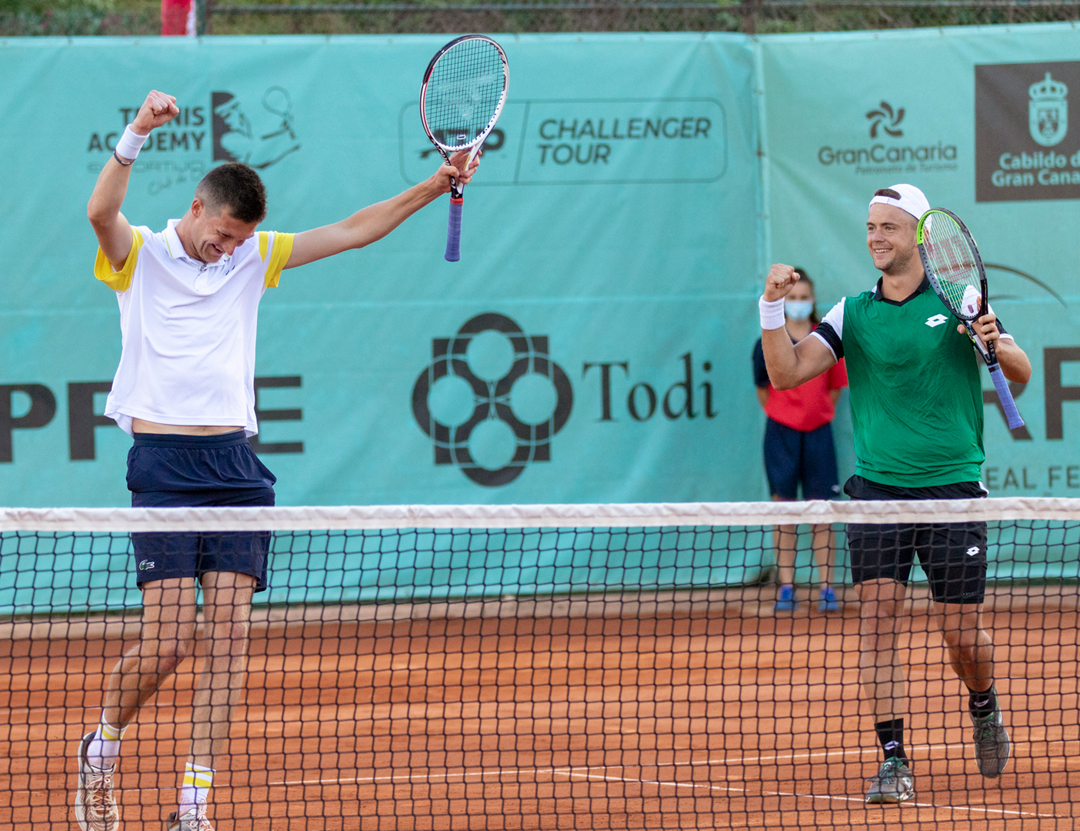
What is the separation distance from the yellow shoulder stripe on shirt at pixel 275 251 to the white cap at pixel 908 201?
1.73 m

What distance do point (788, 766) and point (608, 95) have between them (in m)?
3.72

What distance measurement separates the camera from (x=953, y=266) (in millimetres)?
3627

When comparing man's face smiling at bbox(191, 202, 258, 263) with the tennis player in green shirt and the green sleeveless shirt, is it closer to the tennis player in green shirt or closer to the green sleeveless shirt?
the tennis player in green shirt

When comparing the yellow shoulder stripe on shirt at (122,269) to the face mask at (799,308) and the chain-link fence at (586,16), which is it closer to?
the chain-link fence at (586,16)

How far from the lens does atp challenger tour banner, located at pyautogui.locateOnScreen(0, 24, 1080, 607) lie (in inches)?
244

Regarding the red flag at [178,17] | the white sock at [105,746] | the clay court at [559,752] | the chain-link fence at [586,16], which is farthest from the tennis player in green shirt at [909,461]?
the red flag at [178,17]

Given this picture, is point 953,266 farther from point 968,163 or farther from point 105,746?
point 968,163

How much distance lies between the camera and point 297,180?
6.18 m

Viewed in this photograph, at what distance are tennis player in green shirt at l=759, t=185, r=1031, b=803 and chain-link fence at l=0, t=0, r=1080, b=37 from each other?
3213mm

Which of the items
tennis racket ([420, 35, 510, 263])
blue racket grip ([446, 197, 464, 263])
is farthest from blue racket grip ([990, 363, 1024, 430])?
tennis racket ([420, 35, 510, 263])

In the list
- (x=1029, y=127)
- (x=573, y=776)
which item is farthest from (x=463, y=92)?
(x=1029, y=127)

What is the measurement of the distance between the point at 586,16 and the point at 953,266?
11.3 feet

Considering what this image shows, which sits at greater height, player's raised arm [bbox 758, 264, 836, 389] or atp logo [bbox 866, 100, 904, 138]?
atp logo [bbox 866, 100, 904, 138]

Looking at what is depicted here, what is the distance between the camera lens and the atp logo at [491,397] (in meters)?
6.29
